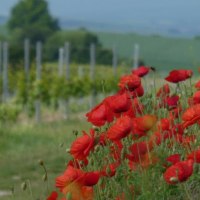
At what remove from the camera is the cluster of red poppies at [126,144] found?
10.9ft

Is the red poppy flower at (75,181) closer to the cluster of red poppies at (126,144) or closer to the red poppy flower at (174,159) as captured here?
the cluster of red poppies at (126,144)

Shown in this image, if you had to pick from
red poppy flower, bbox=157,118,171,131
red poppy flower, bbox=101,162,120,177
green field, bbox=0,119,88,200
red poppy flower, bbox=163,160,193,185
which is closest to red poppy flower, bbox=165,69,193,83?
red poppy flower, bbox=157,118,171,131

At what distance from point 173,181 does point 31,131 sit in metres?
13.3

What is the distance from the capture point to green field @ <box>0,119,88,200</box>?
9.09 m

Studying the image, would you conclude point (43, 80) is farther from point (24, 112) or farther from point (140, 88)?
point (140, 88)

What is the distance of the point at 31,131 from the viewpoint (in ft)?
53.5

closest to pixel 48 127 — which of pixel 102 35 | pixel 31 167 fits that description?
pixel 31 167

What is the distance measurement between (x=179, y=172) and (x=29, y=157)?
8.76 metres

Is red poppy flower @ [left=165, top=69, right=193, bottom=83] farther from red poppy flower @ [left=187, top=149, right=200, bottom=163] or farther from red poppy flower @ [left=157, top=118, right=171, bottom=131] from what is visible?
red poppy flower @ [left=187, top=149, right=200, bottom=163]

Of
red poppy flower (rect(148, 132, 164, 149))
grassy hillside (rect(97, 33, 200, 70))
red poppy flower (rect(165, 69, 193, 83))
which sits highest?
red poppy flower (rect(165, 69, 193, 83))

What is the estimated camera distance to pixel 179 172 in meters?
3.06

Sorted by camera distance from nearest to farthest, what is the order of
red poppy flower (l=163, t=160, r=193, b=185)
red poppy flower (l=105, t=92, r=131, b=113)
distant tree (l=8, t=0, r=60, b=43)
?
red poppy flower (l=163, t=160, r=193, b=185)
red poppy flower (l=105, t=92, r=131, b=113)
distant tree (l=8, t=0, r=60, b=43)

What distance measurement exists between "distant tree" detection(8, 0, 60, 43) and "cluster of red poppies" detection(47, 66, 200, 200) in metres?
53.8

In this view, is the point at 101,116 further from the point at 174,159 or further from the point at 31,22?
the point at 31,22
